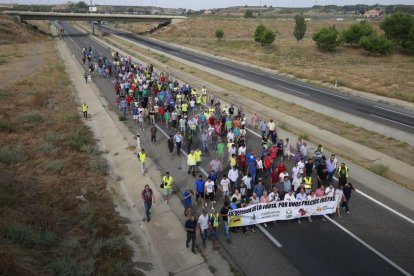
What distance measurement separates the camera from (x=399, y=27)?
60.1m

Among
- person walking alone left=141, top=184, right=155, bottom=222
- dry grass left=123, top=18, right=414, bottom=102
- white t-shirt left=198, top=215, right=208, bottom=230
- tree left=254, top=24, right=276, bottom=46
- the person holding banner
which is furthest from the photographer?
tree left=254, top=24, right=276, bottom=46

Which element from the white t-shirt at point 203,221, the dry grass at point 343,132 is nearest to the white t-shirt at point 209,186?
the white t-shirt at point 203,221

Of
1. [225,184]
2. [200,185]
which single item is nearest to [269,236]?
[225,184]

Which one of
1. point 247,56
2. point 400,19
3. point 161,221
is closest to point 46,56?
point 247,56

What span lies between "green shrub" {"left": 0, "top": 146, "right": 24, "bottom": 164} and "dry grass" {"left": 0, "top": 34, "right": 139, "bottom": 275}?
4 cm

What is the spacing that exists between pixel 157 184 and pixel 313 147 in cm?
900

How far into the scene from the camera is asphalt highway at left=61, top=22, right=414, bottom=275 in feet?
34.4

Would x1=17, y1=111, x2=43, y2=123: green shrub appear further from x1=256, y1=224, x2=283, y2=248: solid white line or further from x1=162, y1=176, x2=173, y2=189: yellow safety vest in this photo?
x1=256, y1=224, x2=283, y2=248: solid white line

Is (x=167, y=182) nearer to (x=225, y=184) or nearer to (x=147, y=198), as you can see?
(x=147, y=198)

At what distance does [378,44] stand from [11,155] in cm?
5598

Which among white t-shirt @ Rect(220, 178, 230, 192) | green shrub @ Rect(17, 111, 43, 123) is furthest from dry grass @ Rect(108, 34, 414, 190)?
green shrub @ Rect(17, 111, 43, 123)

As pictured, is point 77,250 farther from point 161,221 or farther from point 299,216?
point 299,216

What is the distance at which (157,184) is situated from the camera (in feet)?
52.1

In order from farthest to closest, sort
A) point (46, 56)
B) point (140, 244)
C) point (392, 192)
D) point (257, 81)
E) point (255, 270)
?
point (46, 56) < point (257, 81) < point (392, 192) < point (140, 244) < point (255, 270)
